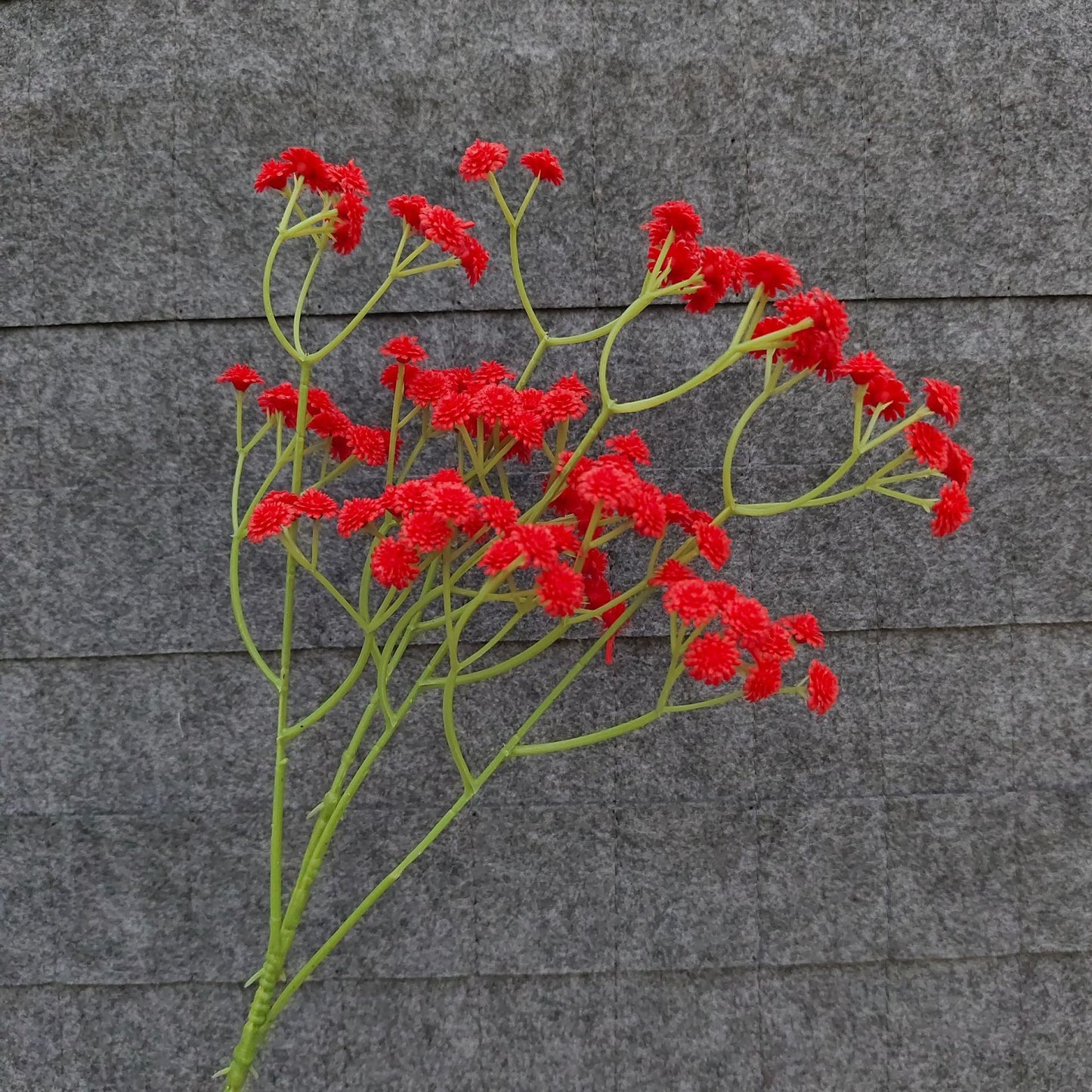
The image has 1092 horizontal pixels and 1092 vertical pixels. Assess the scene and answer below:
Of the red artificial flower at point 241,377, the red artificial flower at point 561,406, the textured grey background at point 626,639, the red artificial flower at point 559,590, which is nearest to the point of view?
the red artificial flower at point 559,590

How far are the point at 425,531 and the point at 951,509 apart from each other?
1.42 ft

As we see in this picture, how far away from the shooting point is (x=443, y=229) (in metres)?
0.67

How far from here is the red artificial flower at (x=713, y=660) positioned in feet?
2.02

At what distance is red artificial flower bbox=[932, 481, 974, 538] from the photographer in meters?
0.65

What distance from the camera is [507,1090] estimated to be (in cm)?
102

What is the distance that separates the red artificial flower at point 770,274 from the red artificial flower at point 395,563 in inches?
13.9

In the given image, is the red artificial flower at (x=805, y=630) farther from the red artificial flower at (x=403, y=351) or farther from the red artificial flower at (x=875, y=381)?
the red artificial flower at (x=403, y=351)

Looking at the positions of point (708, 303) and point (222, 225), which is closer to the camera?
point (708, 303)

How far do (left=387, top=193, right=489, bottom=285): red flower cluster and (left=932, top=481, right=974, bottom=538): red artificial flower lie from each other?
0.46m

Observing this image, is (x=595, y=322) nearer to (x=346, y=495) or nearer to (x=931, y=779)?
(x=346, y=495)

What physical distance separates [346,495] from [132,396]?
12.2 inches

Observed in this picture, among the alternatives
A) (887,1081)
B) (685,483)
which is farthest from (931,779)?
(685,483)

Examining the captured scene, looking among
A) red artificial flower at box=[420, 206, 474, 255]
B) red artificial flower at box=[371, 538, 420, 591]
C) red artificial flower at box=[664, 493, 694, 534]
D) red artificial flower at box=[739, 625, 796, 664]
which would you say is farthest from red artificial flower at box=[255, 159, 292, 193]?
red artificial flower at box=[739, 625, 796, 664]

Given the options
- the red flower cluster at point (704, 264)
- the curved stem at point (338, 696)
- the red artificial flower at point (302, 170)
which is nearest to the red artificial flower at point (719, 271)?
the red flower cluster at point (704, 264)
